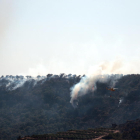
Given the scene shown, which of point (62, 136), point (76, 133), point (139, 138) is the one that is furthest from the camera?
point (76, 133)

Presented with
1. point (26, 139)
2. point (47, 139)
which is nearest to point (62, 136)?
point (47, 139)

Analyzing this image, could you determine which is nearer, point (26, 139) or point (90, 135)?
point (26, 139)

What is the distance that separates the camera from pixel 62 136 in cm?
18788

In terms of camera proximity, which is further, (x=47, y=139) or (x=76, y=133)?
(x=76, y=133)

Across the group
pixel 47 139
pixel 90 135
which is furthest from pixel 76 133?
pixel 47 139

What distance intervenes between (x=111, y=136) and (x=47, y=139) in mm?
37053

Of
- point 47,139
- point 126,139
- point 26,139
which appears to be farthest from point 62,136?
point 126,139

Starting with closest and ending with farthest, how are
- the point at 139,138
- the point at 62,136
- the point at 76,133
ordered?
the point at 139,138
the point at 62,136
the point at 76,133

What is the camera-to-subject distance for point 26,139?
178m

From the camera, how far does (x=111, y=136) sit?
597 ft

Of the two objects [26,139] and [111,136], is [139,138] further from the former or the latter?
[26,139]

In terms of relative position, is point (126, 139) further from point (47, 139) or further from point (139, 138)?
point (47, 139)

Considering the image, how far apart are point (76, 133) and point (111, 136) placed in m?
26.8

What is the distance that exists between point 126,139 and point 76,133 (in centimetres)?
3606
